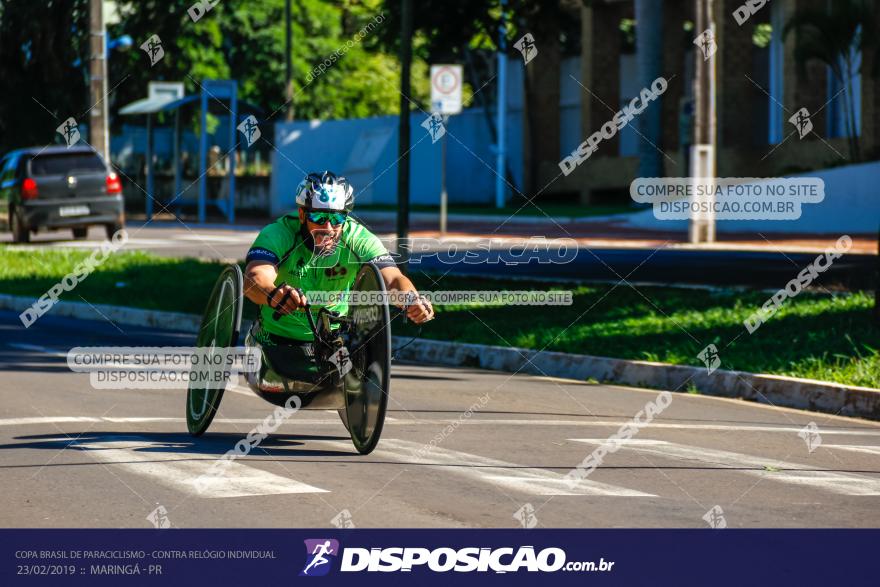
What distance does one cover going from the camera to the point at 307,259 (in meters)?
8.80

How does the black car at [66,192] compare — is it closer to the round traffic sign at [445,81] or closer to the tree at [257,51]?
the round traffic sign at [445,81]

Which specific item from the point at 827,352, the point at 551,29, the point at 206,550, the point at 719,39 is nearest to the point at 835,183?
the point at 551,29

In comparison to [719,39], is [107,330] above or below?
below

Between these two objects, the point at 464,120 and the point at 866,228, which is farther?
the point at 464,120

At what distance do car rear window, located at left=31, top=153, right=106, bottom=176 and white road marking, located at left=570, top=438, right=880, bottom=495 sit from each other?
872 inches

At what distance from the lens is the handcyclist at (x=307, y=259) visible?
8.48 metres

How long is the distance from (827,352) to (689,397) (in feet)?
4.74

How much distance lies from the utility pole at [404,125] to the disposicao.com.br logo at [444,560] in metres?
10.7

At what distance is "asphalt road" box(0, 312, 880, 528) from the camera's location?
6.88 m

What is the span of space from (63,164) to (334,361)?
22823 millimetres

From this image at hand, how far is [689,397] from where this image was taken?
40.5ft

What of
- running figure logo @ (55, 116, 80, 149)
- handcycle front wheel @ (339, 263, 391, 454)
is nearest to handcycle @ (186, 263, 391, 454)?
handcycle front wheel @ (339, 263, 391, 454)

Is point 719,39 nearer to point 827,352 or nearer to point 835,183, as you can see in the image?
point 835,183

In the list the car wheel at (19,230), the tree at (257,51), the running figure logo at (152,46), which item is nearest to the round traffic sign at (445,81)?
the running figure logo at (152,46)
